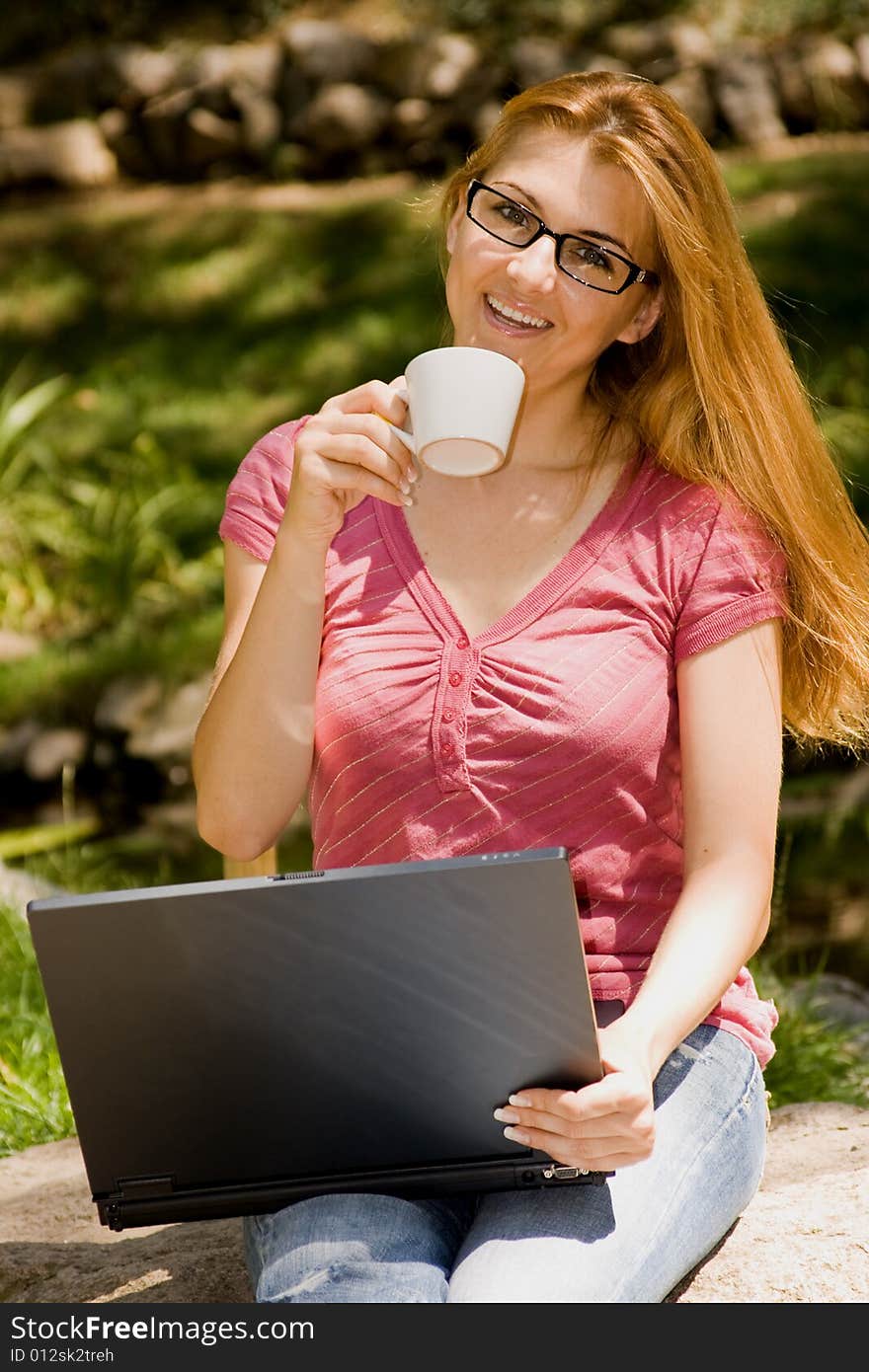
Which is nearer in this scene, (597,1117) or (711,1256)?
(597,1117)

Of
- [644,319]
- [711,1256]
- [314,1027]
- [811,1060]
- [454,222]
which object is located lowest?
[811,1060]

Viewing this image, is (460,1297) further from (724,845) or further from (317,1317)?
(724,845)

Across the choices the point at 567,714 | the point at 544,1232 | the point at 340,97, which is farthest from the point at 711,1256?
the point at 340,97

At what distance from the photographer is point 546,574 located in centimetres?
212

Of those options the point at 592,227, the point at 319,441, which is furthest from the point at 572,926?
the point at 592,227

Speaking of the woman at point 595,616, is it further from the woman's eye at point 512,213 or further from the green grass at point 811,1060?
the green grass at point 811,1060

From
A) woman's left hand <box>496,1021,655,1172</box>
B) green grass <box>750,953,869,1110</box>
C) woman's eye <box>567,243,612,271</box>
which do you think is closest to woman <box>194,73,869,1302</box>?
woman's eye <box>567,243,612,271</box>

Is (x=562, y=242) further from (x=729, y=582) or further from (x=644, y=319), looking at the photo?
(x=729, y=582)

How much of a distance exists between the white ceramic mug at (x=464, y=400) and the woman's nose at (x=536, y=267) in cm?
34

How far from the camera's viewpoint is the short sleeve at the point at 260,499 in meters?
2.18

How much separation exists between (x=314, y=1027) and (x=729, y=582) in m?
0.80

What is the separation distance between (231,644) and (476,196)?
66 centimetres

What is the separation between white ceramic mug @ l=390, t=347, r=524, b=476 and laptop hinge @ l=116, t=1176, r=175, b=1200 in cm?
82

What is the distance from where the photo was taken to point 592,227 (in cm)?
210
